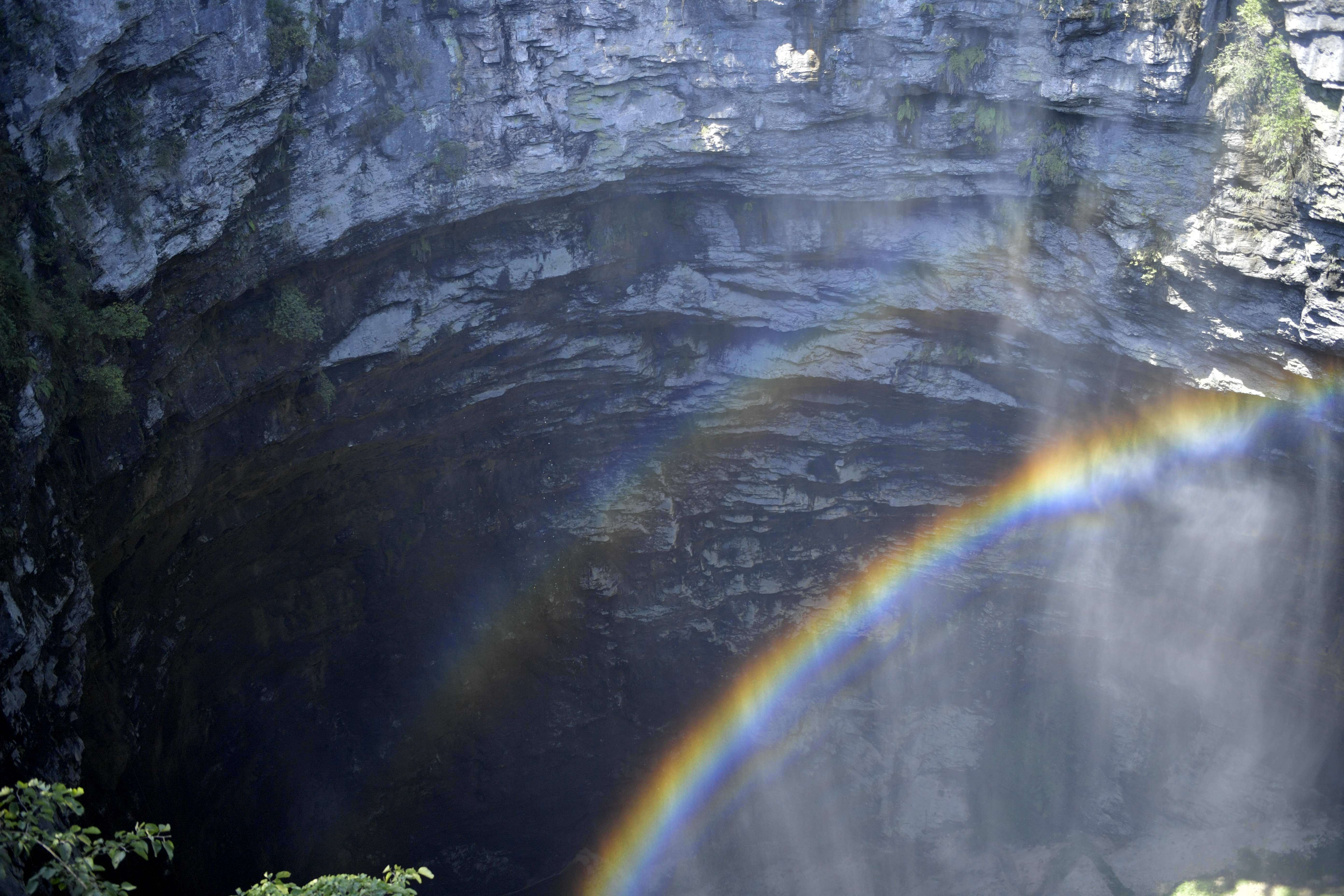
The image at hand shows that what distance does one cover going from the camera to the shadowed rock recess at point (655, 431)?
35.9 feet

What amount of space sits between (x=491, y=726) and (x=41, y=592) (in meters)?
10.2

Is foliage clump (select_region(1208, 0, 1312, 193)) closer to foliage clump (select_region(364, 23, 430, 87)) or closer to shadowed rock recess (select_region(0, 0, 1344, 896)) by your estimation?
shadowed rock recess (select_region(0, 0, 1344, 896))

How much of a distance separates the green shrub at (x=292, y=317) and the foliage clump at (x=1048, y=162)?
372 inches

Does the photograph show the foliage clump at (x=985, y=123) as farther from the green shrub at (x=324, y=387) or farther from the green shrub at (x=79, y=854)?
the green shrub at (x=79, y=854)

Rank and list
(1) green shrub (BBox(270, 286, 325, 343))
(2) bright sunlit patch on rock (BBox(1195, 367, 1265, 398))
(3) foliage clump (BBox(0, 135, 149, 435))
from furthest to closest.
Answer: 1. (2) bright sunlit patch on rock (BBox(1195, 367, 1265, 398))
2. (1) green shrub (BBox(270, 286, 325, 343))
3. (3) foliage clump (BBox(0, 135, 149, 435))

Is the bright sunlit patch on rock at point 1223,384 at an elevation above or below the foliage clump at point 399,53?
below

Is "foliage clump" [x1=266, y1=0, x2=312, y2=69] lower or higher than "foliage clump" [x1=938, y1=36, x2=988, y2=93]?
higher

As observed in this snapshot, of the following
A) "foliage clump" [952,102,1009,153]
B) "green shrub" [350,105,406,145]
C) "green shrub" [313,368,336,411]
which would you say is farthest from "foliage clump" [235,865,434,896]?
"foliage clump" [952,102,1009,153]

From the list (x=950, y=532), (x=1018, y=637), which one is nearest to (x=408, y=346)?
(x=950, y=532)

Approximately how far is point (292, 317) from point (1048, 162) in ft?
32.4

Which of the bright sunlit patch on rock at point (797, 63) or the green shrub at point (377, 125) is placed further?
the bright sunlit patch on rock at point (797, 63)

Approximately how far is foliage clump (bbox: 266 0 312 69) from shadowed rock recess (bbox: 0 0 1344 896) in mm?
93

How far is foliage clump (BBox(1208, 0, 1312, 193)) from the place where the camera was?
433 inches

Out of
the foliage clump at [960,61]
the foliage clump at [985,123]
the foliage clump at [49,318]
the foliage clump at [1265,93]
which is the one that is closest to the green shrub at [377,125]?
the foliage clump at [49,318]
